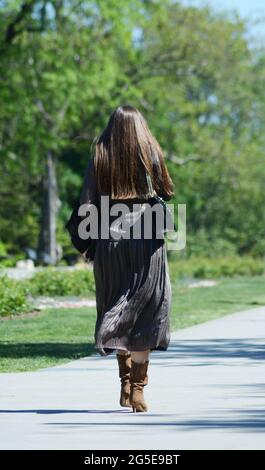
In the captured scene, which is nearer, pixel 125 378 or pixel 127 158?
pixel 127 158

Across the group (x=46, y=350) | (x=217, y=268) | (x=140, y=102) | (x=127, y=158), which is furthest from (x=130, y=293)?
(x=140, y=102)

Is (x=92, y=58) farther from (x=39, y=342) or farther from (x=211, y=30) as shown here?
(x=39, y=342)

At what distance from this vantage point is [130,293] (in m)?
9.84

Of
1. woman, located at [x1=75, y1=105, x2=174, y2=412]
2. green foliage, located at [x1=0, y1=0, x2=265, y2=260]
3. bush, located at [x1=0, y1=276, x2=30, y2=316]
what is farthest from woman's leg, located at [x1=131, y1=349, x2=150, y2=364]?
green foliage, located at [x1=0, y1=0, x2=265, y2=260]

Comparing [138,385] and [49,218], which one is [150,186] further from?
[49,218]

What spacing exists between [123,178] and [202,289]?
23189mm

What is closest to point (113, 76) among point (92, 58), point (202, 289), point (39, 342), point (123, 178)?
point (92, 58)

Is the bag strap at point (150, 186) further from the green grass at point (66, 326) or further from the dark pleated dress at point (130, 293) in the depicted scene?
the green grass at point (66, 326)

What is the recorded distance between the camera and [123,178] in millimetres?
9859

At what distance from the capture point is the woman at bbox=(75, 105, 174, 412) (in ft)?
32.1

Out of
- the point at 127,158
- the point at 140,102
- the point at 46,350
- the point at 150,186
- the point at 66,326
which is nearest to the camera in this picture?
the point at 127,158

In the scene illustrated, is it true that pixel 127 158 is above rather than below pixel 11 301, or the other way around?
above

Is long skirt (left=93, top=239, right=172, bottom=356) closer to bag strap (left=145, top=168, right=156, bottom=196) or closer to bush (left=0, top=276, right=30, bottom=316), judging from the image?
bag strap (left=145, top=168, right=156, bottom=196)

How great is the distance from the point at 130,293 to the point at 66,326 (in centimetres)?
940
